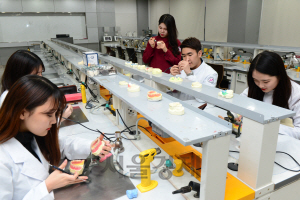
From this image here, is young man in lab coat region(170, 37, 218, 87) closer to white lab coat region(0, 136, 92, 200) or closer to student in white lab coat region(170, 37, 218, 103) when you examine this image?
student in white lab coat region(170, 37, 218, 103)

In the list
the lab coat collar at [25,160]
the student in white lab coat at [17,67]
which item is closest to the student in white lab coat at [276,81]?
the lab coat collar at [25,160]

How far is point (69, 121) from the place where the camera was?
71.8 inches

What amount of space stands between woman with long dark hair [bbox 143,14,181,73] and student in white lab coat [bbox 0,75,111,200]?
63.8 inches

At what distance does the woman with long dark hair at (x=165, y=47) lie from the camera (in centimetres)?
236

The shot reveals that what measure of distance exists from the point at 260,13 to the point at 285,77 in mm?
4390

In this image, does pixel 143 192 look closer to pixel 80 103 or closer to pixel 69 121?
pixel 69 121

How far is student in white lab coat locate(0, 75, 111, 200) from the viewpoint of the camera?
81 centimetres

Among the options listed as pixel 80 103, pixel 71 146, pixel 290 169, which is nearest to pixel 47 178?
pixel 71 146

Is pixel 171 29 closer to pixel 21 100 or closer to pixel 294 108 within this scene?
pixel 294 108

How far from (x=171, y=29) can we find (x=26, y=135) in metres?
1.87

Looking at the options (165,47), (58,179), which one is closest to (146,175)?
(58,179)

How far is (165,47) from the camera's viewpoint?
7.61 feet

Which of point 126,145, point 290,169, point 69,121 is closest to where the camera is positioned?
point 290,169

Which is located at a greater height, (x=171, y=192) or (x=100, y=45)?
(x=100, y=45)
